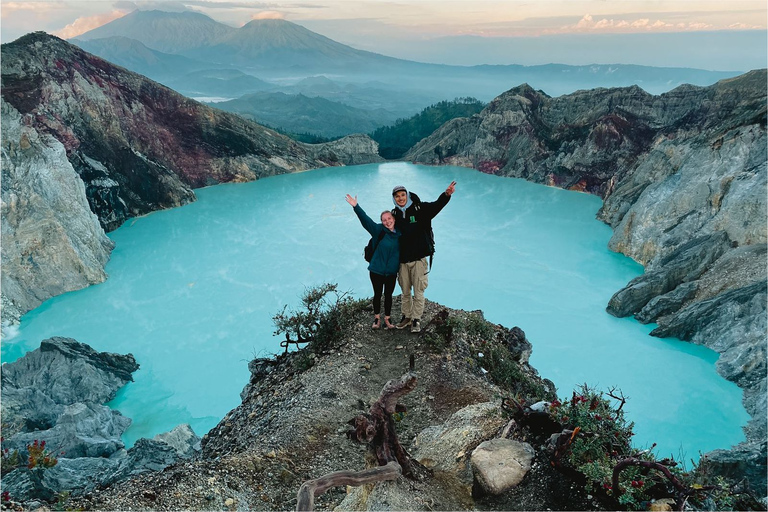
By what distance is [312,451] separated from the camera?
637 cm

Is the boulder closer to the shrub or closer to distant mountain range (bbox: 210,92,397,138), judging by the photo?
the shrub

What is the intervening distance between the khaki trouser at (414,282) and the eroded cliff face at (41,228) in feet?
Answer: 55.6

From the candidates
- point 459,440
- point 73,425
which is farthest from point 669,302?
point 73,425

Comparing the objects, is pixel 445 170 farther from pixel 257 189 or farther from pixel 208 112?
pixel 208 112

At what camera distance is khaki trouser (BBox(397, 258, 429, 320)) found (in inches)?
320

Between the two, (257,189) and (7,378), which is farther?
(257,189)

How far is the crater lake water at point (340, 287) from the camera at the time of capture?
44.6 ft

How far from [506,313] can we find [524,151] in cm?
2898

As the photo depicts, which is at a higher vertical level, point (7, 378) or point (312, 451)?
point (312, 451)

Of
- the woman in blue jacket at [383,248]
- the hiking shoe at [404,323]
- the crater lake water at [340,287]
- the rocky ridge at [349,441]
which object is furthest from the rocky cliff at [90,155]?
the woman in blue jacket at [383,248]

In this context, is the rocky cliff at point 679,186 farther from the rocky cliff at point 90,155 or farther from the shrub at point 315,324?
the rocky cliff at point 90,155

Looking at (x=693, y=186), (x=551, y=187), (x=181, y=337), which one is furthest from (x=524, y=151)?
(x=181, y=337)

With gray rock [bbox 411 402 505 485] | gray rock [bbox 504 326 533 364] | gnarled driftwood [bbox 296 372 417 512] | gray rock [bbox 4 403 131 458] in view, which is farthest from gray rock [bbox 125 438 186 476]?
gray rock [bbox 504 326 533 364]

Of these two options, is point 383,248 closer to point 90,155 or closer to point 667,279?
point 667,279
